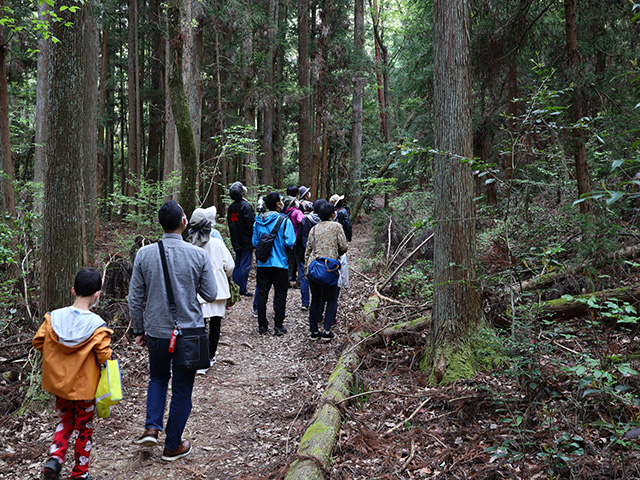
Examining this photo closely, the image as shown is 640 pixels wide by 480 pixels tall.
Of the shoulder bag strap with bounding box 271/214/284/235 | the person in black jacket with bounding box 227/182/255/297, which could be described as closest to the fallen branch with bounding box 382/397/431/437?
the shoulder bag strap with bounding box 271/214/284/235

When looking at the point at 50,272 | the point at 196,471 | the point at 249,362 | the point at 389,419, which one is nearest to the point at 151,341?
the point at 196,471

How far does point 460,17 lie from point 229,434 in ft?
18.5

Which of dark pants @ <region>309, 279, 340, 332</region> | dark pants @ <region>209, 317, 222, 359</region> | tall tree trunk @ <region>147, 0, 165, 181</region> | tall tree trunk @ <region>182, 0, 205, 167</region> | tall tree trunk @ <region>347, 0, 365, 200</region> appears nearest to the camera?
dark pants @ <region>209, 317, 222, 359</region>

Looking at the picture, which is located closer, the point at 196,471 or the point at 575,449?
the point at 575,449

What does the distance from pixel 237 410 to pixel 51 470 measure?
7.70ft

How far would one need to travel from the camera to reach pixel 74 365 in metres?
3.59

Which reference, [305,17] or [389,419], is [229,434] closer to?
[389,419]

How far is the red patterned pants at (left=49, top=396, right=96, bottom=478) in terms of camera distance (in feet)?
12.1

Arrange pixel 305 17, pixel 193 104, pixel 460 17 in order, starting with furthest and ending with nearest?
pixel 305 17, pixel 193 104, pixel 460 17

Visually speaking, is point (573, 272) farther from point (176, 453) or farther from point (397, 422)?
point (176, 453)

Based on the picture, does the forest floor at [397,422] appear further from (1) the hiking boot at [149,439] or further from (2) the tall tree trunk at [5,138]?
(2) the tall tree trunk at [5,138]

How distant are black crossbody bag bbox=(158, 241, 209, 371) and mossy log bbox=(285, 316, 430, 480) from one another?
1.20 metres

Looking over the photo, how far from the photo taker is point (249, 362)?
23.5 feet

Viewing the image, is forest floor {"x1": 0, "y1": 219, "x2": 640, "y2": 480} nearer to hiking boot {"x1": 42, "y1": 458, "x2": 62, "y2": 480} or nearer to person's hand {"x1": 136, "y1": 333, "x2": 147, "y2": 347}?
hiking boot {"x1": 42, "y1": 458, "x2": 62, "y2": 480}
